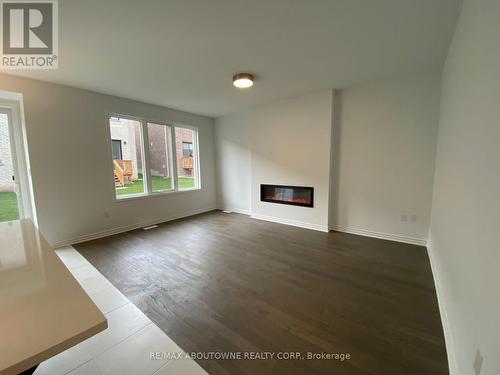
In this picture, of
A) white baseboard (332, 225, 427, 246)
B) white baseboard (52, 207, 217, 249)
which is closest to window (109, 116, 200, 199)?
white baseboard (52, 207, 217, 249)

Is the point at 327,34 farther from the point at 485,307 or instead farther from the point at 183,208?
the point at 183,208

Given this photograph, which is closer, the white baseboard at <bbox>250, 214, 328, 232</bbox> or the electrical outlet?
the electrical outlet

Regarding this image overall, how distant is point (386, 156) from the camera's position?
3.52m

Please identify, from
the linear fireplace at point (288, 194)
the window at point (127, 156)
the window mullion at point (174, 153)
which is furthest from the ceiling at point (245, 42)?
the linear fireplace at point (288, 194)

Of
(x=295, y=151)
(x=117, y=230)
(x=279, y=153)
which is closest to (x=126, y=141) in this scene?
(x=117, y=230)

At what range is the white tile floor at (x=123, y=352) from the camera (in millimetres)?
1434

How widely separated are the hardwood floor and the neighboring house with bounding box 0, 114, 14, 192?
4.64ft

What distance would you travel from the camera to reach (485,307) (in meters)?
0.98

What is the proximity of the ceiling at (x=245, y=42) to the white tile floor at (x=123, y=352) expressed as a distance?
2.65m

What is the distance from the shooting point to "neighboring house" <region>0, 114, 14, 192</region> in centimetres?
324

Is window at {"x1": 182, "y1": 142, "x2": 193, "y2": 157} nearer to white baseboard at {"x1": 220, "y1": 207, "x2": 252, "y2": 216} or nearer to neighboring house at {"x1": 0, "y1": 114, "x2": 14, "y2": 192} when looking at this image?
white baseboard at {"x1": 220, "y1": 207, "x2": 252, "y2": 216}

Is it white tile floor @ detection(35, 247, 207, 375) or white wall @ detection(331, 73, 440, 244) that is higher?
white wall @ detection(331, 73, 440, 244)

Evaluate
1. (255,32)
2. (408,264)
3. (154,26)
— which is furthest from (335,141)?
(154,26)

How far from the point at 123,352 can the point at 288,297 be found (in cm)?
145
